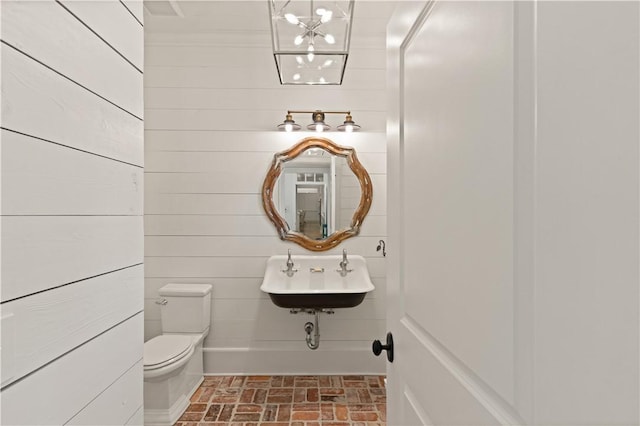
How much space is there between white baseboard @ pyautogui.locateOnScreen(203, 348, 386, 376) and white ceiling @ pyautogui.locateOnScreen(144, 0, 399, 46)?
96.5 inches

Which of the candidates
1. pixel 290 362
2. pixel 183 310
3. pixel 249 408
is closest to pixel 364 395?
pixel 290 362

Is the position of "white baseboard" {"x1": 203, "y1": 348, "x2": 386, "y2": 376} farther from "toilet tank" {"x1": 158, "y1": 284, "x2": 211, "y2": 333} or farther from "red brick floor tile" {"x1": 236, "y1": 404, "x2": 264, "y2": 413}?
"red brick floor tile" {"x1": 236, "y1": 404, "x2": 264, "y2": 413}

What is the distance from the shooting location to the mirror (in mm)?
3273

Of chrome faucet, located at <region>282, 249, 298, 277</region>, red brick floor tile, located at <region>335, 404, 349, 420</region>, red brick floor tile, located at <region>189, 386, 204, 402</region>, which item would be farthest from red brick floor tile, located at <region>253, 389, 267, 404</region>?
chrome faucet, located at <region>282, 249, 298, 277</region>

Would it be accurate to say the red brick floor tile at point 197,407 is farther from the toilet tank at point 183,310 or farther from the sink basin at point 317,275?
the sink basin at point 317,275

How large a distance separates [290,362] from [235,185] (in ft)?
4.83

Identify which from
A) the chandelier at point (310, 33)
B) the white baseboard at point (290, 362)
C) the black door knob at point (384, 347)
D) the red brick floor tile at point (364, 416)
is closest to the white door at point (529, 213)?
the black door knob at point (384, 347)

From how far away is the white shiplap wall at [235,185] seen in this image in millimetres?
3246

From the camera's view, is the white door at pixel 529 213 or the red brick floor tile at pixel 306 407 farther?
the red brick floor tile at pixel 306 407

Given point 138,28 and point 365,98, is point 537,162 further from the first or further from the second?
point 365,98

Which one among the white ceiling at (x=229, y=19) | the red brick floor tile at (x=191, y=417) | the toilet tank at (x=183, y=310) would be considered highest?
the white ceiling at (x=229, y=19)

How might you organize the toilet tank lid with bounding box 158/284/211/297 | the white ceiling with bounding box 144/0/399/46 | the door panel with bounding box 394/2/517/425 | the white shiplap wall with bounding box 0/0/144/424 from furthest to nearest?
the toilet tank lid with bounding box 158/284/211/297, the white ceiling with bounding box 144/0/399/46, the white shiplap wall with bounding box 0/0/144/424, the door panel with bounding box 394/2/517/425

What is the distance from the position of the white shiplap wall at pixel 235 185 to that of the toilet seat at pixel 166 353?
0.52 m

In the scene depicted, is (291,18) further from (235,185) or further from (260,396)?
(260,396)
